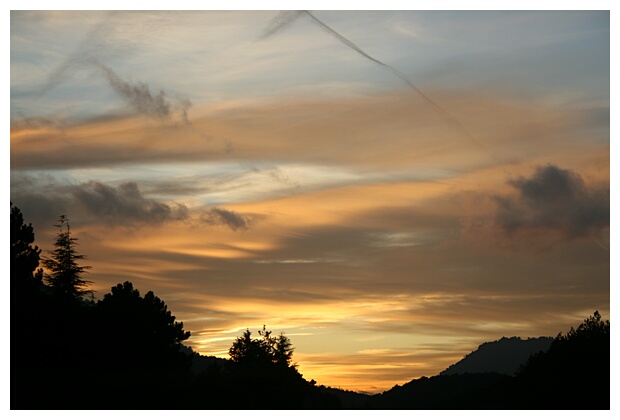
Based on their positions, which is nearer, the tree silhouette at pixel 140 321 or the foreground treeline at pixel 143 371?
the foreground treeline at pixel 143 371

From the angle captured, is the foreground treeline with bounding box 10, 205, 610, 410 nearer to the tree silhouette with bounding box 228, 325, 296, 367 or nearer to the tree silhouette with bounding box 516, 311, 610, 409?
the tree silhouette with bounding box 516, 311, 610, 409

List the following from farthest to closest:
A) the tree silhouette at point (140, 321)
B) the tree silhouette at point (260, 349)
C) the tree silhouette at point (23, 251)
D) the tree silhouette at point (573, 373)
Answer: the tree silhouette at point (260, 349) < the tree silhouette at point (140, 321) < the tree silhouette at point (23, 251) < the tree silhouette at point (573, 373)

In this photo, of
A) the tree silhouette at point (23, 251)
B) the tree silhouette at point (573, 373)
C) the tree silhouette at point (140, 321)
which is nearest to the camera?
the tree silhouette at point (573, 373)

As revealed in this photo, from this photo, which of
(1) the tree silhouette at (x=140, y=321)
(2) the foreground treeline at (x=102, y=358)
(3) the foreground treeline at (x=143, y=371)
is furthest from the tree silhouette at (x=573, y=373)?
(1) the tree silhouette at (x=140, y=321)

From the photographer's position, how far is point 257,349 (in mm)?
144625

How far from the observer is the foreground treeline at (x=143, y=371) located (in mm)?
49562

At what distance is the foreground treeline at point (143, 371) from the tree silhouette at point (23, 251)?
0.07 m

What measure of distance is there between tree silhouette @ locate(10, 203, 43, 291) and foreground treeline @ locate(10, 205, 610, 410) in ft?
0.24

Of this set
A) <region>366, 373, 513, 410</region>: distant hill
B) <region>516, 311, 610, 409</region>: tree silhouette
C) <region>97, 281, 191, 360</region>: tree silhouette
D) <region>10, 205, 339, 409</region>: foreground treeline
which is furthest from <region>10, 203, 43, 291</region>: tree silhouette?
<region>516, 311, 610, 409</region>: tree silhouette

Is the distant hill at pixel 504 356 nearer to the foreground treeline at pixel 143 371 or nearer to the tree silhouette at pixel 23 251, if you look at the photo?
the foreground treeline at pixel 143 371

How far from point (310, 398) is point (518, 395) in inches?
2292

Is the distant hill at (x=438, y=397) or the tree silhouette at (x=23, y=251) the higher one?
the tree silhouette at (x=23, y=251)

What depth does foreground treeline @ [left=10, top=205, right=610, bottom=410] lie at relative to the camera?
163 ft
